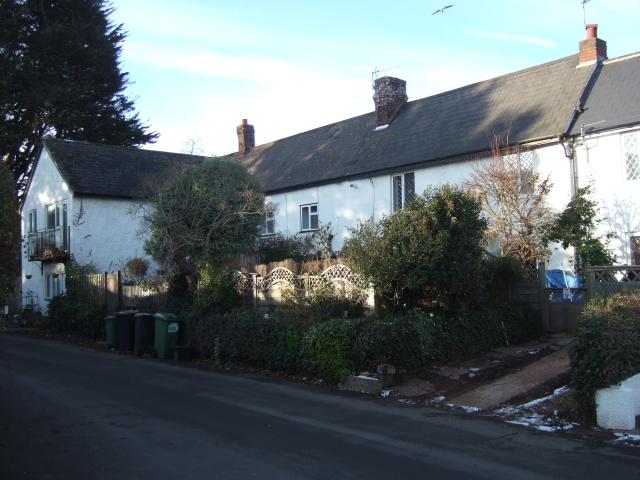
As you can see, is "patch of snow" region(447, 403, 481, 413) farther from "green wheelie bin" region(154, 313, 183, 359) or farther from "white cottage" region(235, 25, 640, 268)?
"white cottage" region(235, 25, 640, 268)

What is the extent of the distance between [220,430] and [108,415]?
6.77 feet

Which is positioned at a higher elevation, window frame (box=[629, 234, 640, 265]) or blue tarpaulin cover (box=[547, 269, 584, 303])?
window frame (box=[629, 234, 640, 265])

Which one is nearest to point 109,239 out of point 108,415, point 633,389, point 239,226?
point 239,226

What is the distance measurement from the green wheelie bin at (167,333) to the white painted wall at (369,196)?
6328mm

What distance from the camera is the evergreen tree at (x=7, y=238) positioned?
8219mm

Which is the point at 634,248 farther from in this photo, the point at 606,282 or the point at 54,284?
the point at 54,284

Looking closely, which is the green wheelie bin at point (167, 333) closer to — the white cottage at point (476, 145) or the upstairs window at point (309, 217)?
the white cottage at point (476, 145)

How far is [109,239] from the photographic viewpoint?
25.1m

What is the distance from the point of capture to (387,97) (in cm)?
2405

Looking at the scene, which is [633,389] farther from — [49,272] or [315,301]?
[49,272]

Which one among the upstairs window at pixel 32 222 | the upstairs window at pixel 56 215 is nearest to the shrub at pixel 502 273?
the upstairs window at pixel 56 215

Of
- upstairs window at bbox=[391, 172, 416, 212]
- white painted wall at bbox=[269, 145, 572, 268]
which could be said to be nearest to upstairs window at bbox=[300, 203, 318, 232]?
white painted wall at bbox=[269, 145, 572, 268]

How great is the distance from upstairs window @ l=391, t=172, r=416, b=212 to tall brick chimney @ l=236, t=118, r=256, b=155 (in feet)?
45.3

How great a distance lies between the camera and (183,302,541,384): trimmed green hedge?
1104cm
